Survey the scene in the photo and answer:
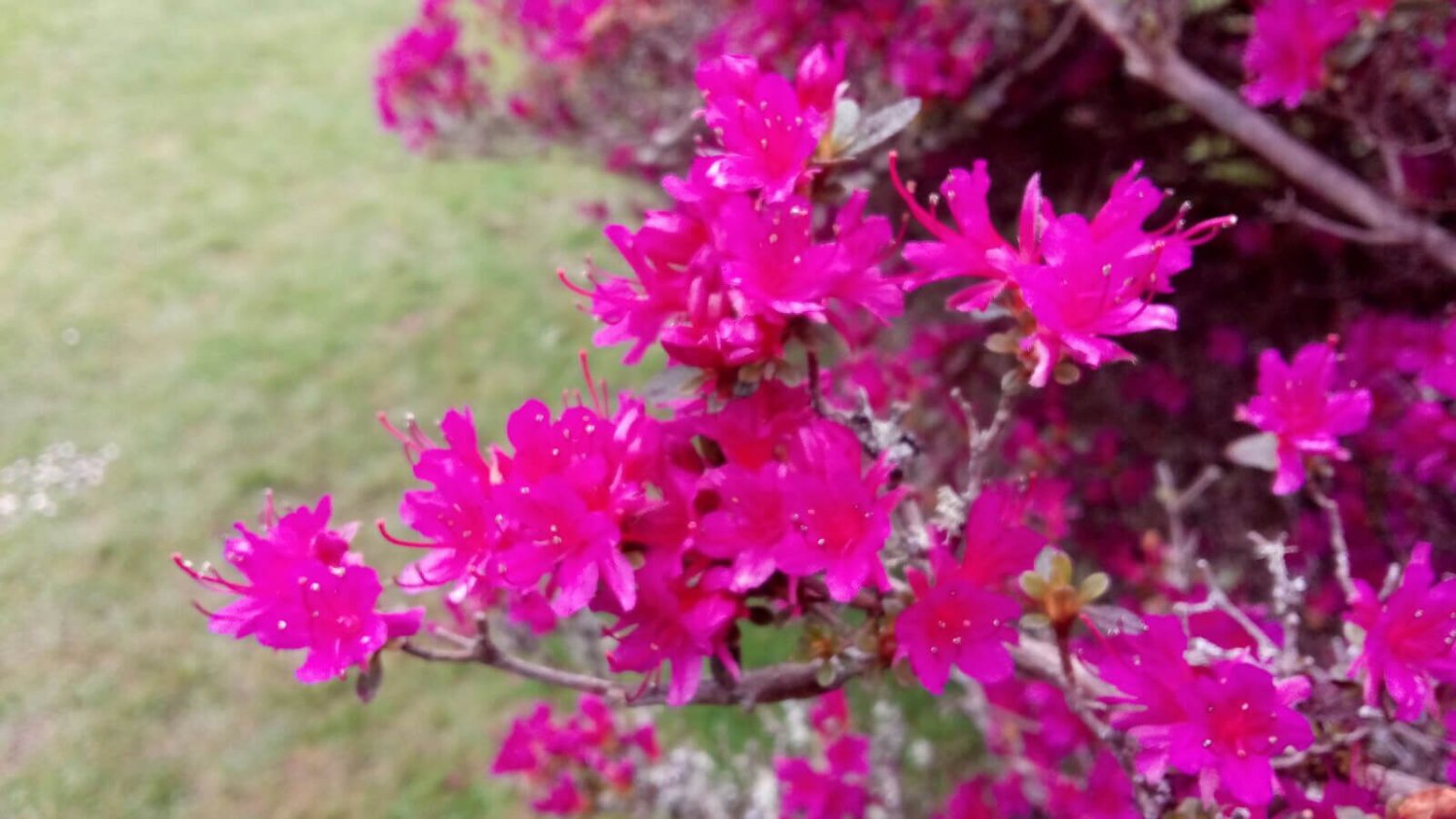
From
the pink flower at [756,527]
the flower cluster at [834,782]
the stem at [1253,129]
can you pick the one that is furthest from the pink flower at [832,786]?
the stem at [1253,129]

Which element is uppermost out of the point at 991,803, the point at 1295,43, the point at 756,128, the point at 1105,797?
the point at 756,128

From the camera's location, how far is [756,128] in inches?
32.4

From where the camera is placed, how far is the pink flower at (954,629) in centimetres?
78

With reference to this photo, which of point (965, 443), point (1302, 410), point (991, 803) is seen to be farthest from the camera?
point (965, 443)

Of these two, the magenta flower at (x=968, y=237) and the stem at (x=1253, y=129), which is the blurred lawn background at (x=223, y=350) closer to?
the stem at (x=1253, y=129)

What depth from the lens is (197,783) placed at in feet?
7.95

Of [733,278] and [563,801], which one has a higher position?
[733,278]

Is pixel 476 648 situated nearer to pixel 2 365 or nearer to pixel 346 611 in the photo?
pixel 346 611

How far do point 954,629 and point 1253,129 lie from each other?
1.20m

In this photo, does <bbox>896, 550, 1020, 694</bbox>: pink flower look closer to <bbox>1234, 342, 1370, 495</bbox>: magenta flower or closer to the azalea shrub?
the azalea shrub

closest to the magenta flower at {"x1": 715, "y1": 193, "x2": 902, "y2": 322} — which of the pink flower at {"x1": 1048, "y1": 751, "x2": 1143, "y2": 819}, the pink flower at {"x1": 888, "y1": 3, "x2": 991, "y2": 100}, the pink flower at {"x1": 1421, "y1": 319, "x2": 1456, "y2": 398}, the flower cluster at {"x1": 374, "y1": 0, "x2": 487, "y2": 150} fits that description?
the pink flower at {"x1": 1421, "y1": 319, "x2": 1456, "y2": 398}

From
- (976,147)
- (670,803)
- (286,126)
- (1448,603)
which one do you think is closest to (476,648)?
(1448,603)

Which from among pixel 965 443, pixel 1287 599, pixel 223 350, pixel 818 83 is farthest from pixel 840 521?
pixel 223 350

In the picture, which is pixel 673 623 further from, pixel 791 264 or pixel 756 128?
pixel 756 128
